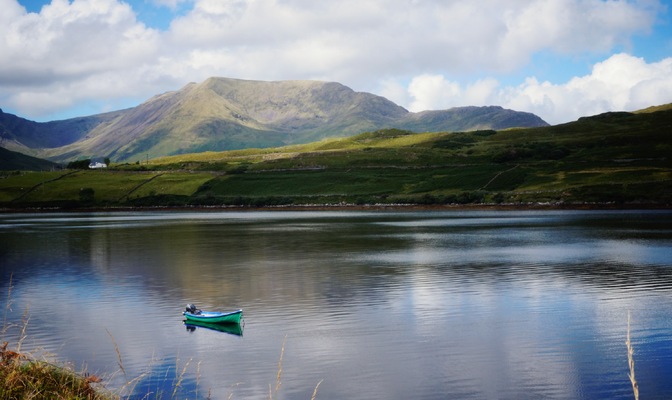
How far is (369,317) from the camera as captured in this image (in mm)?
26484

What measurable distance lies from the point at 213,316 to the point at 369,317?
7.64 meters

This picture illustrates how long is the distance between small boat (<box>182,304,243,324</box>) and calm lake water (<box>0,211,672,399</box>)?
701 mm

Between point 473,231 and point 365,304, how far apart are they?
164 feet

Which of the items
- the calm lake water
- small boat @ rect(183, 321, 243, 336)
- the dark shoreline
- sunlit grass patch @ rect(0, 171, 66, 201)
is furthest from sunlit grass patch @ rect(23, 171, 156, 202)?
small boat @ rect(183, 321, 243, 336)

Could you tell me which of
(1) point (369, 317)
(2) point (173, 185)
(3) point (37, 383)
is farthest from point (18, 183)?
(3) point (37, 383)

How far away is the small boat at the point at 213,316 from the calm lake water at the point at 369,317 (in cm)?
70

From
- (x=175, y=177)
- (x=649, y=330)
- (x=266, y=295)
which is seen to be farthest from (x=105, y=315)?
(x=175, y=177)

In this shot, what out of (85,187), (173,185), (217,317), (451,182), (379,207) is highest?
(85,187)

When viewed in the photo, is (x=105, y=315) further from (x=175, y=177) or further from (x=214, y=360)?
(x=175, y=177)

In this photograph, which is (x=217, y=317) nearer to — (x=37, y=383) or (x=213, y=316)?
(x=213, y=316)

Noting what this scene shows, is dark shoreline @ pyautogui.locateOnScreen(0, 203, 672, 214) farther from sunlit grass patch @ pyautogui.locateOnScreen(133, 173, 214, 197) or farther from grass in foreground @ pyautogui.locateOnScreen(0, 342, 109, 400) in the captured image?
grass in foreground @ pyautogui.locateOnScreen(0, 342, 109, 400)

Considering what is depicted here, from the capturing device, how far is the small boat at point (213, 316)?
24914 mm

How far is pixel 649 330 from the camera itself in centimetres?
2295

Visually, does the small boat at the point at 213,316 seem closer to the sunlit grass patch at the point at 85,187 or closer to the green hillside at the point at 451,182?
the green hillside at the point at 451,182
